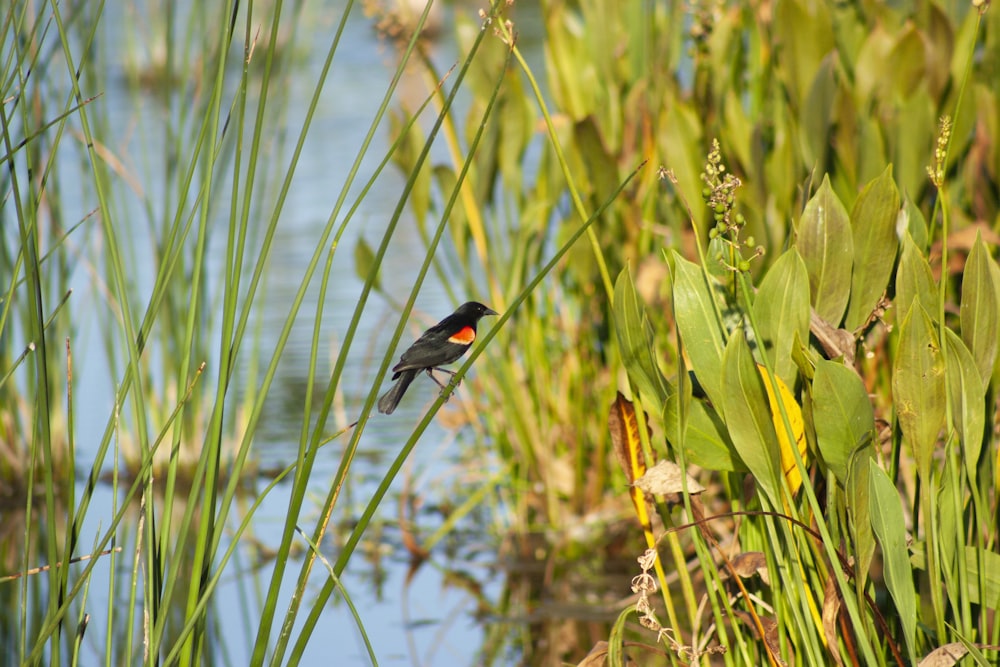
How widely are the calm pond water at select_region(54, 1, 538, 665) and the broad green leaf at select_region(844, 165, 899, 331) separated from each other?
1.05 meters

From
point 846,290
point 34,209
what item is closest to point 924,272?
point 846,290

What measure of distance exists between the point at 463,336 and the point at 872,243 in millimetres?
474

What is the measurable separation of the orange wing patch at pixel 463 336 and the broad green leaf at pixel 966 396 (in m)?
0.51

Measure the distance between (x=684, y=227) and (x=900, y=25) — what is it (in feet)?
2.42

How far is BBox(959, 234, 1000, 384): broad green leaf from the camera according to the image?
113cm

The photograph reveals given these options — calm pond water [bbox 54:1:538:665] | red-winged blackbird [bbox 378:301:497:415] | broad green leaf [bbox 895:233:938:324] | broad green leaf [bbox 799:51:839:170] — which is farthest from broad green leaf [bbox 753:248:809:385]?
calm pond water [bbox 54:1:538:665]

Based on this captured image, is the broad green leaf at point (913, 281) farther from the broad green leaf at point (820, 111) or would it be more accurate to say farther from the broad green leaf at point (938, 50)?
the broad green leaf at point (938, 50)

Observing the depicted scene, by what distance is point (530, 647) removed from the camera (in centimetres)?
206

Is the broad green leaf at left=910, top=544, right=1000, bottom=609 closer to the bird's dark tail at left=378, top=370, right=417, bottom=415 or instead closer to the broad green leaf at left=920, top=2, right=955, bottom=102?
the bird's dark tail at left=378, top=370, right=417, bottom=415

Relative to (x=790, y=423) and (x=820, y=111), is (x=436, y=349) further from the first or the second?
(x=820, y=111)

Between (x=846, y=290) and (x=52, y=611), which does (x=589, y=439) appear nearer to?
(x=846, y=290)

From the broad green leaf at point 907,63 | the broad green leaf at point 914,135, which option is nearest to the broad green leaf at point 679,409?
the broad green leaf at point 914,135

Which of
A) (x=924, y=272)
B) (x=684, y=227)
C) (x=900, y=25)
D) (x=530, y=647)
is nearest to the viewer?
(x=924, y=272)

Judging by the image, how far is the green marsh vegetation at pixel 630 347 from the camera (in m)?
1.06
